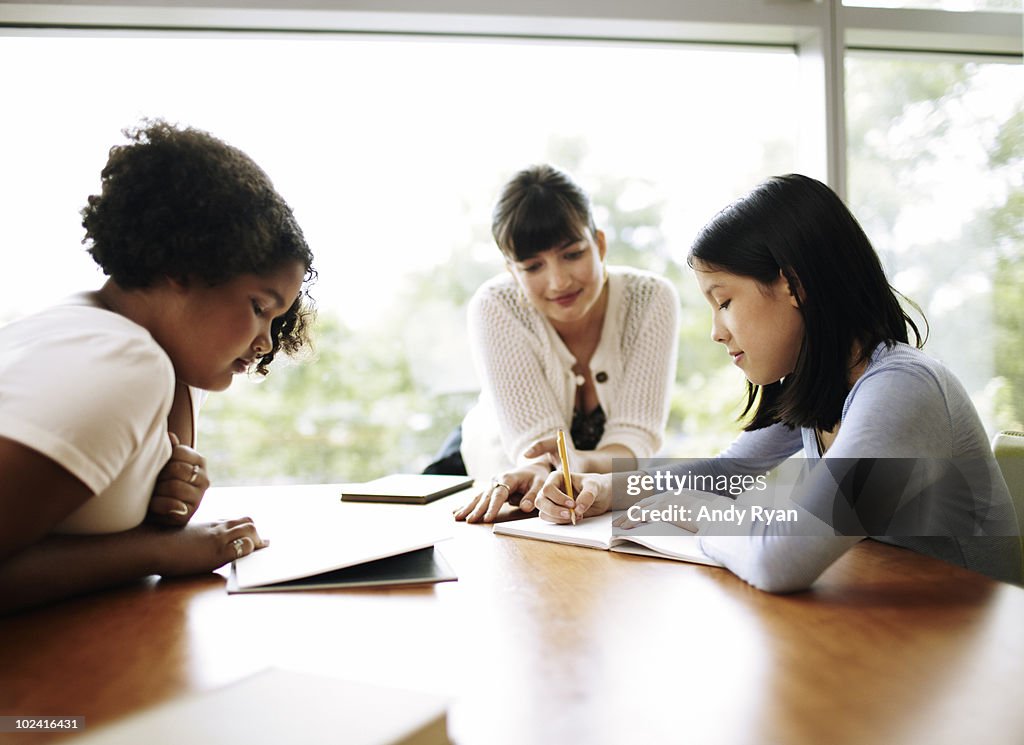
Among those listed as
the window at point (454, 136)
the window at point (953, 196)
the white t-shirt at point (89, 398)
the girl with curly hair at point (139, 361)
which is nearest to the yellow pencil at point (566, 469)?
the girl with curly hair at point (139, 361)

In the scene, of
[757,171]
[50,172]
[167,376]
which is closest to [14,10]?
[50,172]

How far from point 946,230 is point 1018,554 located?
5.54ft

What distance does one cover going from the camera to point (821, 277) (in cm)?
118

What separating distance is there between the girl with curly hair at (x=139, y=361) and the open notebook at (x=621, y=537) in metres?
0.41

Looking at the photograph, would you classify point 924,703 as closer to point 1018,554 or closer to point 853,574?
point 853,574

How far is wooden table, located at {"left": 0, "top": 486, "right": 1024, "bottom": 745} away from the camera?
0.56 meters

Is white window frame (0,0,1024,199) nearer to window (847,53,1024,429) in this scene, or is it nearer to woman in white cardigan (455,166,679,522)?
window (847,53,1024,429)

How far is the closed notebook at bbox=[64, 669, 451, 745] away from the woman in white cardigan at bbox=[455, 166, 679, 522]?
1.16 metres

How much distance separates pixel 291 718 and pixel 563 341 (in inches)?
66.5

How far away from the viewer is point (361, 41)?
2.31m

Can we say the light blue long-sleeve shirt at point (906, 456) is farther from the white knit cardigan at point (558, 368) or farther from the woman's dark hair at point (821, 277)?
the white knit cardigan at point (558, 368)

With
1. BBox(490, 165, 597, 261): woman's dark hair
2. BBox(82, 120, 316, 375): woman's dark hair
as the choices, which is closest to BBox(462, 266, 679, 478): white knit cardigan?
BBox(490, 165, 597, 261): woman's dark hair

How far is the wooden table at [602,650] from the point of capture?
1.84 feet

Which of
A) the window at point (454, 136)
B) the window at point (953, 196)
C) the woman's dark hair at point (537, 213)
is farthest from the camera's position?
the window at point (953, 196)
